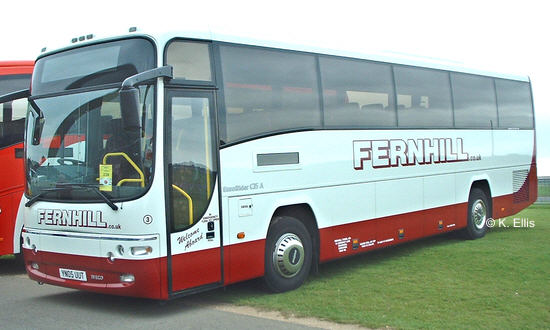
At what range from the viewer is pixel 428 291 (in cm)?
841

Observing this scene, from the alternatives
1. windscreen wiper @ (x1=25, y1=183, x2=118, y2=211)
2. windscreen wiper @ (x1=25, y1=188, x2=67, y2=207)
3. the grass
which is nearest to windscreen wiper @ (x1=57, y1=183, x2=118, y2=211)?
windscreen wiper @ (x1=25, y1=183, x2=118, y2=211)

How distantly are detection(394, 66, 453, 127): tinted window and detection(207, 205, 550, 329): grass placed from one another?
2394 millimetres

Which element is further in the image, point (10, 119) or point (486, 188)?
point (486, 188)

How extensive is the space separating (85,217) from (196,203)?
129 centimetres

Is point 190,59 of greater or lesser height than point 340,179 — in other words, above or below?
above

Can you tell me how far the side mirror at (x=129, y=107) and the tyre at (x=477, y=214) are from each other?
8.55 m

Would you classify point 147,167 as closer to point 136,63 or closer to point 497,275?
point 136,63

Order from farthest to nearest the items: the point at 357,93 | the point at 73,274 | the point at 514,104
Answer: the point at 514,104
the point at 357,93
the point at 73,274

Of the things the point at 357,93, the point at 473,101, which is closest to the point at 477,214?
the point at 473,101

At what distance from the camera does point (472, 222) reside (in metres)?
13.6

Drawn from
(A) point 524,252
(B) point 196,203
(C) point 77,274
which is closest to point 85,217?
(C) point 77,274

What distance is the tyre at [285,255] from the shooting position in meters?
8.76

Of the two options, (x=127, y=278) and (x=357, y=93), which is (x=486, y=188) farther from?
(x=127, y=278)

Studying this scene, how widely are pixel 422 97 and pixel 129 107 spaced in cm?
660
